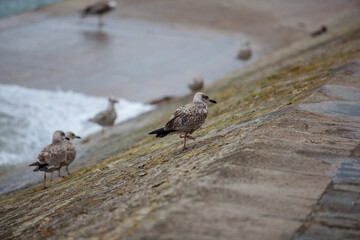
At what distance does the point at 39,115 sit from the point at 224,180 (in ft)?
38.1

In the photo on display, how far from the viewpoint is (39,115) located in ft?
52.3

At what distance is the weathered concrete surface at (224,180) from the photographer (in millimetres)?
4836

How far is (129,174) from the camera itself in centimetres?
755

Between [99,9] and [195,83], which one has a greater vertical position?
[99,9]

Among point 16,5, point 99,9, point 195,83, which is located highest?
point 16,5

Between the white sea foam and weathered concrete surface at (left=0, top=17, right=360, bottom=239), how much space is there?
404cm

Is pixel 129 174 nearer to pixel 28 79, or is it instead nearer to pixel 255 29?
pixel 28 79

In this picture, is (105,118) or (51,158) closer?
(51,158)

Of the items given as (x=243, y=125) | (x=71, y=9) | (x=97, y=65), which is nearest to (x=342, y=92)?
(x=243, y=125)

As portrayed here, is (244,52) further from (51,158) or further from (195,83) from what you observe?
(51,158)

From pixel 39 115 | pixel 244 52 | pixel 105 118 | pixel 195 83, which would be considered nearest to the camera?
pixel 105 118

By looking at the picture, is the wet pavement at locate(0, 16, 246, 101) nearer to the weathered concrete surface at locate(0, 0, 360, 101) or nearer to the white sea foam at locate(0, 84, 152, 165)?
the weathered concrete surface at locate(0, 0, 360, 101)

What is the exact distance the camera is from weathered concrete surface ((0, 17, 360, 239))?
4836 millimetres

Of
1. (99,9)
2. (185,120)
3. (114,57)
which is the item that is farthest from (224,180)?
(99,9)
